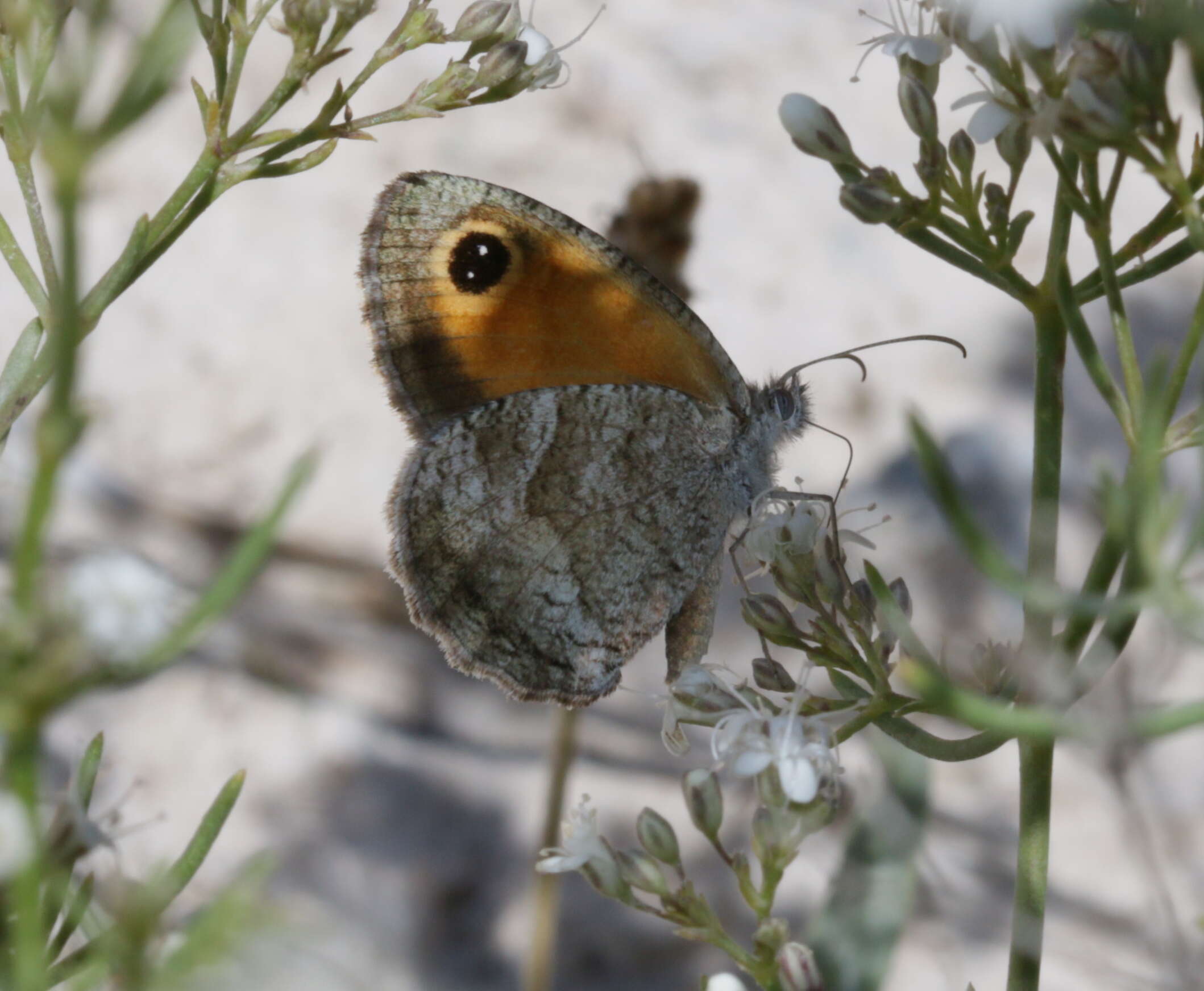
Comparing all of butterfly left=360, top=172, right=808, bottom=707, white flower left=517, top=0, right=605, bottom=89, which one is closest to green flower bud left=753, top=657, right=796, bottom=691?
butterfly left=360, top=172, right=808, bottom=707

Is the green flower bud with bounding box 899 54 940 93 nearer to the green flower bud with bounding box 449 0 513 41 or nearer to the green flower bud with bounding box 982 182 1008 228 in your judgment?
the green flower bud with bounding box 982 182 1008 228

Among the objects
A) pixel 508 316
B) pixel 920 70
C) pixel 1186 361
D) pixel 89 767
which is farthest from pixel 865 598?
pixel 89 767

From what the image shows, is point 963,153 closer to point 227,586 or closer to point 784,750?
point 784,750

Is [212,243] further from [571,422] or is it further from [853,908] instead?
[853,908]

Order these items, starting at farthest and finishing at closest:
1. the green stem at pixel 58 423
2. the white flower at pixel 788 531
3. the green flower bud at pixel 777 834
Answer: the white flower at pixel 788 531, the green flower bud at pixel 777 834, the green stem at pixel 58 423

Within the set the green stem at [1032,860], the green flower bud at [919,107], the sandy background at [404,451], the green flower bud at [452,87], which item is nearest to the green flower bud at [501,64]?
the green flower bud at [452,87]

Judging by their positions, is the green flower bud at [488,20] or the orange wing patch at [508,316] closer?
the green flower bud at [488,20]

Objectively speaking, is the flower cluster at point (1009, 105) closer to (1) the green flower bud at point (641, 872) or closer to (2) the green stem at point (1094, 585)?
(2) the green stem at point (1094, 585)

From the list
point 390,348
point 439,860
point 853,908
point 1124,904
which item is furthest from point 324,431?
point 1124,904
